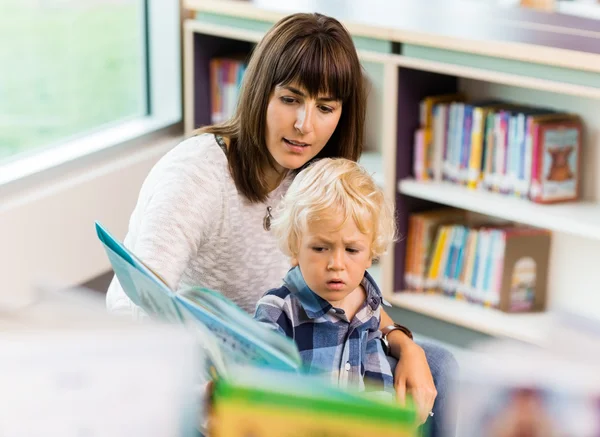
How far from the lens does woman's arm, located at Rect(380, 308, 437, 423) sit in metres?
1.65

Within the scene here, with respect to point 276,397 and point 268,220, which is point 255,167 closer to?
point 268,220

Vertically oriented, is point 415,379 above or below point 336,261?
below

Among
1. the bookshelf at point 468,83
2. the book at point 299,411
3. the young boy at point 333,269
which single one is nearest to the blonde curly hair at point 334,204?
the young boy at point 333,269

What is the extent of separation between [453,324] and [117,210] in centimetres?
125

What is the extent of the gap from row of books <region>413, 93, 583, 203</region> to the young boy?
1.50 m

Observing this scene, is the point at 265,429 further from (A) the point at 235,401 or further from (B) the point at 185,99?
(B) the point at 185,99

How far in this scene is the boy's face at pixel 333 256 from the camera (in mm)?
1569

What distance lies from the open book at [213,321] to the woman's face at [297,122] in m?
0.66

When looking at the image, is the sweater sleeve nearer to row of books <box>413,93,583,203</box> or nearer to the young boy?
the young boy

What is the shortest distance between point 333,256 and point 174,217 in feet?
1.15

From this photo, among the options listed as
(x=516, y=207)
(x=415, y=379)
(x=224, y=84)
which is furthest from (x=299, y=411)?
(x=224, y=84)

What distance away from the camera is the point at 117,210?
3572mm

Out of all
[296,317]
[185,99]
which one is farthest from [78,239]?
[296,317]

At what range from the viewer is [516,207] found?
122 inches
